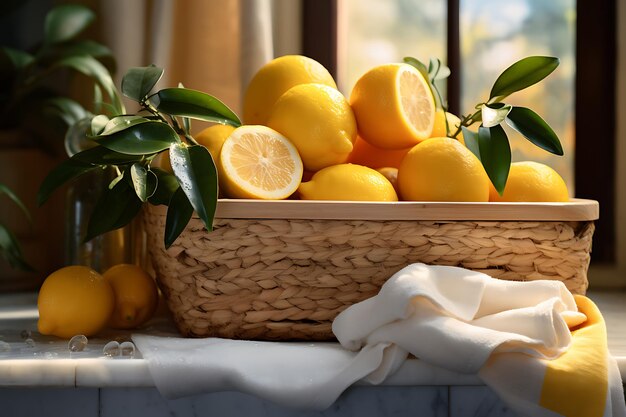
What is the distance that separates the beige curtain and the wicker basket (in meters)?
0.43

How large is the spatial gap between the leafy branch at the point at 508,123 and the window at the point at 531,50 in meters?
0.45

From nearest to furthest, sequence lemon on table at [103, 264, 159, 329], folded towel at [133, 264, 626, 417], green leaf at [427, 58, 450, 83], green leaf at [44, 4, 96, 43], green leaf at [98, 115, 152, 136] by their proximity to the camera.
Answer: folded towel at [133, 264, 626, 417]
green leaf at [98, 115, 152, 136]
lemon on table at [103, 264, 159, 329]
green leaf at [427, 58, 450, 83]
green leaf at [44, 4, 96, 43]

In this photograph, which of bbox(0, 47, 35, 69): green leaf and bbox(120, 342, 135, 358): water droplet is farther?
bbox(0, 47, 35, 69): green leaf

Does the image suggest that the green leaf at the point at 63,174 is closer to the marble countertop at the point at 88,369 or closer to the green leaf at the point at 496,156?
the marble countertop at the point at 88,369

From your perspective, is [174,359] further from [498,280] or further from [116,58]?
[116,58]

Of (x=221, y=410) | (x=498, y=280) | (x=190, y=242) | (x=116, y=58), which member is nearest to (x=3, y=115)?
(x=116, y=58)

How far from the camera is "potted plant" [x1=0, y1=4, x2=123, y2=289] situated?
118cm

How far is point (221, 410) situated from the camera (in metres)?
0.69

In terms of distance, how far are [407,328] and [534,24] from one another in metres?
0.78

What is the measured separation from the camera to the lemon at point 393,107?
79 centimetres

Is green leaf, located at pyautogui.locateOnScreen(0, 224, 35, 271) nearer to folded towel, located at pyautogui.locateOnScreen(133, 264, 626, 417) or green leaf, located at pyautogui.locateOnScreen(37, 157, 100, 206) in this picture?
green leaf, located at pyautogui.locateOnScreen(37, 157, 100, 206)

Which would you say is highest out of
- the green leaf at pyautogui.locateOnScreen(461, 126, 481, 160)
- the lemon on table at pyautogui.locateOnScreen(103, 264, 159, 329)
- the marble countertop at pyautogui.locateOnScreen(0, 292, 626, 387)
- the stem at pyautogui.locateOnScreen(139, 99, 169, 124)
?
the stem at pyautogui.locateOnScreen(139, 99, 169, 124)

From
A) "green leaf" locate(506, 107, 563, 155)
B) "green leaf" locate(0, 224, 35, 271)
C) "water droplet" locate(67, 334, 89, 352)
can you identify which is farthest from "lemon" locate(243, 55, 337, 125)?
"green leaf" locate(0, 224, 35, 271)

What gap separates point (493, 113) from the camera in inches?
30.7
